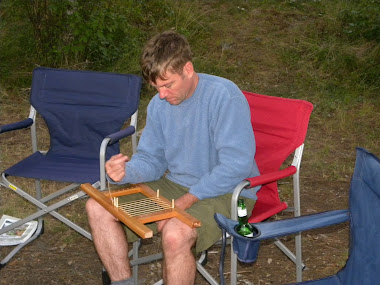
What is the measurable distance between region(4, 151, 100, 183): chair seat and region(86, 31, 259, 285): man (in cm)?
49

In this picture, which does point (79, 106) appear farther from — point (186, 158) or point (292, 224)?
point (292, 224)

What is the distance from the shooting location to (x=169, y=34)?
2.87 meters

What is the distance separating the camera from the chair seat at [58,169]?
345 centimetres

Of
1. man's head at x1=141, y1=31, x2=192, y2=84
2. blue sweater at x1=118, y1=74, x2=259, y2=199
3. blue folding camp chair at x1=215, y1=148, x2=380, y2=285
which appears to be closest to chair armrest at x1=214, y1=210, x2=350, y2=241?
blue folding camp chair at x1=215, y1=148, x2=380, y2=285

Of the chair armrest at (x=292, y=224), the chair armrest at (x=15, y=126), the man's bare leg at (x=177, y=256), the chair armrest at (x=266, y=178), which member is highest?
the chair armrest at (x=292, y=224)

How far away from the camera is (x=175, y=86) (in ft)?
9.36

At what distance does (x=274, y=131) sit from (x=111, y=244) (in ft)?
3.30

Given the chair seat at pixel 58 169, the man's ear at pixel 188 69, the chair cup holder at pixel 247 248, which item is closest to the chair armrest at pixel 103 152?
the chair seat at pixel 58 169

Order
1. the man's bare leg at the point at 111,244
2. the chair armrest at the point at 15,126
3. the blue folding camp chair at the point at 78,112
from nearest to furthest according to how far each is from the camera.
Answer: the man's bare leg at the point at 111,244 < the chair armrest at the point at 15,126 < the blue folding camp chair at the point at 78,112

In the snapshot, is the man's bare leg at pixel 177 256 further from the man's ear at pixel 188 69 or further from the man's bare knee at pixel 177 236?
the man's ear at pixel 188 69

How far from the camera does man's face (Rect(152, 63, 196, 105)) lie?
2.82 metres

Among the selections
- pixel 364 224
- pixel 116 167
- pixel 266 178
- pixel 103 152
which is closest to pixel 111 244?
pixel 116 167

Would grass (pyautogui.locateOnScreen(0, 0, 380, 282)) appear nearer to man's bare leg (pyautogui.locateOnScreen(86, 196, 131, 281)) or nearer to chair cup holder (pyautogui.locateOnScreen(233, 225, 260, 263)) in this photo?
man's bare leg (pyautogui.locateOnScreen(86, 196, 131, 281))

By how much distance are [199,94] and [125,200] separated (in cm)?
61
